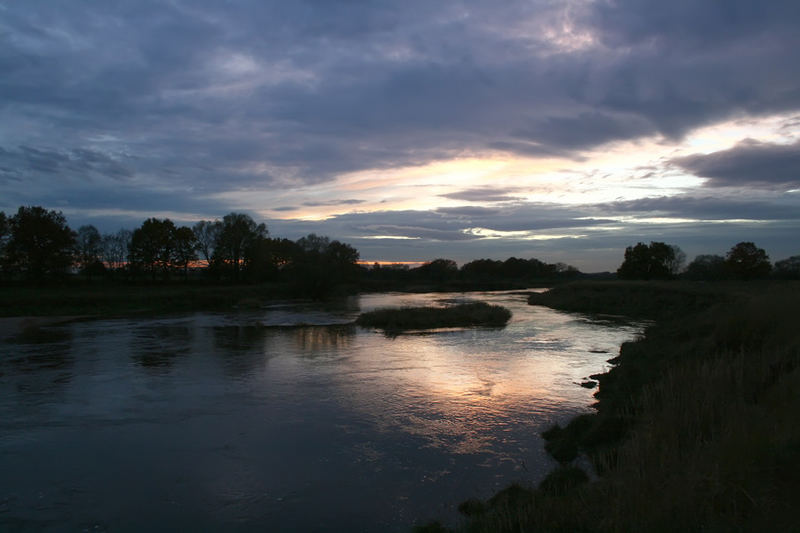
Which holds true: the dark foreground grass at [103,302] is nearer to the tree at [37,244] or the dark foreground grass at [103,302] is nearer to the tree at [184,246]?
the tree at [37,244]

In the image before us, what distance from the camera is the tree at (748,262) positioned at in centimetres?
6203

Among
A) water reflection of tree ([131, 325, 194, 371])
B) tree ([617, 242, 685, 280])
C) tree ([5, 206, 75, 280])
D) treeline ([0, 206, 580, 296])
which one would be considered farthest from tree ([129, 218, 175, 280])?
tree ([617, 242, 685, 280])

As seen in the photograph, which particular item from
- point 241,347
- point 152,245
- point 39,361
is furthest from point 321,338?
point 152,245

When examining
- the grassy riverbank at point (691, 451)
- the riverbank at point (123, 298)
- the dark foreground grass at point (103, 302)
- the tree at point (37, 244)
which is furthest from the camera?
the tree at point (37, 244)

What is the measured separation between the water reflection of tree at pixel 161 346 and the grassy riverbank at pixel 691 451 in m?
15.8

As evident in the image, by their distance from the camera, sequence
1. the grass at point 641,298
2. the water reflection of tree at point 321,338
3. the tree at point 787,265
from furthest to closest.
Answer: the tree at point 787,265
the grass at point 641,298
the water reflection of tree at point 321,338

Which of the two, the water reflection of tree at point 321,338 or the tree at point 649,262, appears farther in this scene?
the tree at point 649,262

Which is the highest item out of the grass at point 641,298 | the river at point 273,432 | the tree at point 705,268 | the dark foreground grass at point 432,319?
the tree at point 705,268

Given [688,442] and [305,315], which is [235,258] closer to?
[305,315]

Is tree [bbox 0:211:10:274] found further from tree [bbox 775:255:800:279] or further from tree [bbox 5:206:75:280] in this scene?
tree [bbox 775:255:800:279]

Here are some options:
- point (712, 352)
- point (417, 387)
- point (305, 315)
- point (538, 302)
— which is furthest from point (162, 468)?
point (538, 302)

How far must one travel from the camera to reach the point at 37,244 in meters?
56.7

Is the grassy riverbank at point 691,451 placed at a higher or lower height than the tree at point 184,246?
lower

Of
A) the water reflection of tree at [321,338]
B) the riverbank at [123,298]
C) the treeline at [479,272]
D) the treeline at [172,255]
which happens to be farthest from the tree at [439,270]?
the water reflection of tree at [321,338]
